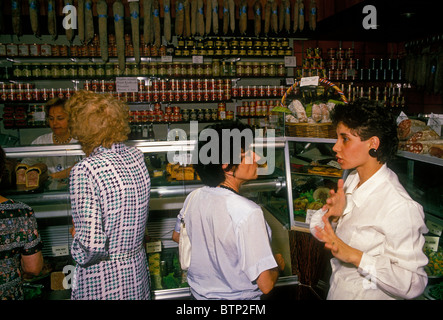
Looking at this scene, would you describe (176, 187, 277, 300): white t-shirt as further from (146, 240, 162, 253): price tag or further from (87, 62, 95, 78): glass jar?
(87, 62, 95, 78): glass jar

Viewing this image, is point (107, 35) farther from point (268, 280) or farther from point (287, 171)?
point (268, 280)

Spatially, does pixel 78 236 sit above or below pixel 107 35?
below

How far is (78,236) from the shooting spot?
140cm

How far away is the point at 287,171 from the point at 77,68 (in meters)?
4.34

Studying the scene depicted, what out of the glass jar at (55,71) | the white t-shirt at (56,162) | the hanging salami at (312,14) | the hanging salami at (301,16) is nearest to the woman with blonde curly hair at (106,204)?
the white t-shirt at (56,162)

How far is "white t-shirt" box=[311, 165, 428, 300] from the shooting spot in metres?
1.17

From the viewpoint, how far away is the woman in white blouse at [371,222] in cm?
117

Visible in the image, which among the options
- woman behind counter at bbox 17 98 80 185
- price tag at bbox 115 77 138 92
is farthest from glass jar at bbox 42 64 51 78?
woman behind counter at bbox 17 98 80 185

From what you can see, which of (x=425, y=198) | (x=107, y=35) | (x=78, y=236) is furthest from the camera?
(x=107, y=35)

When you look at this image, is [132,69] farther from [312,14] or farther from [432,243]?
[432,243]

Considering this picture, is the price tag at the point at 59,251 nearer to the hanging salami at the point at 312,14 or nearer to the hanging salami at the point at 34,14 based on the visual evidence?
the hanging salami at the point at 34,14

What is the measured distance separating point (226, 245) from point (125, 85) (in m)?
4.31

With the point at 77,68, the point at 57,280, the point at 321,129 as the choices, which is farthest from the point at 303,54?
the point at 57,280

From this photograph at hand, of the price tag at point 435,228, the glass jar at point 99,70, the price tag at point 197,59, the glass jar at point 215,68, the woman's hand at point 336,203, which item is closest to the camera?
the woman's hand at point 336,203
